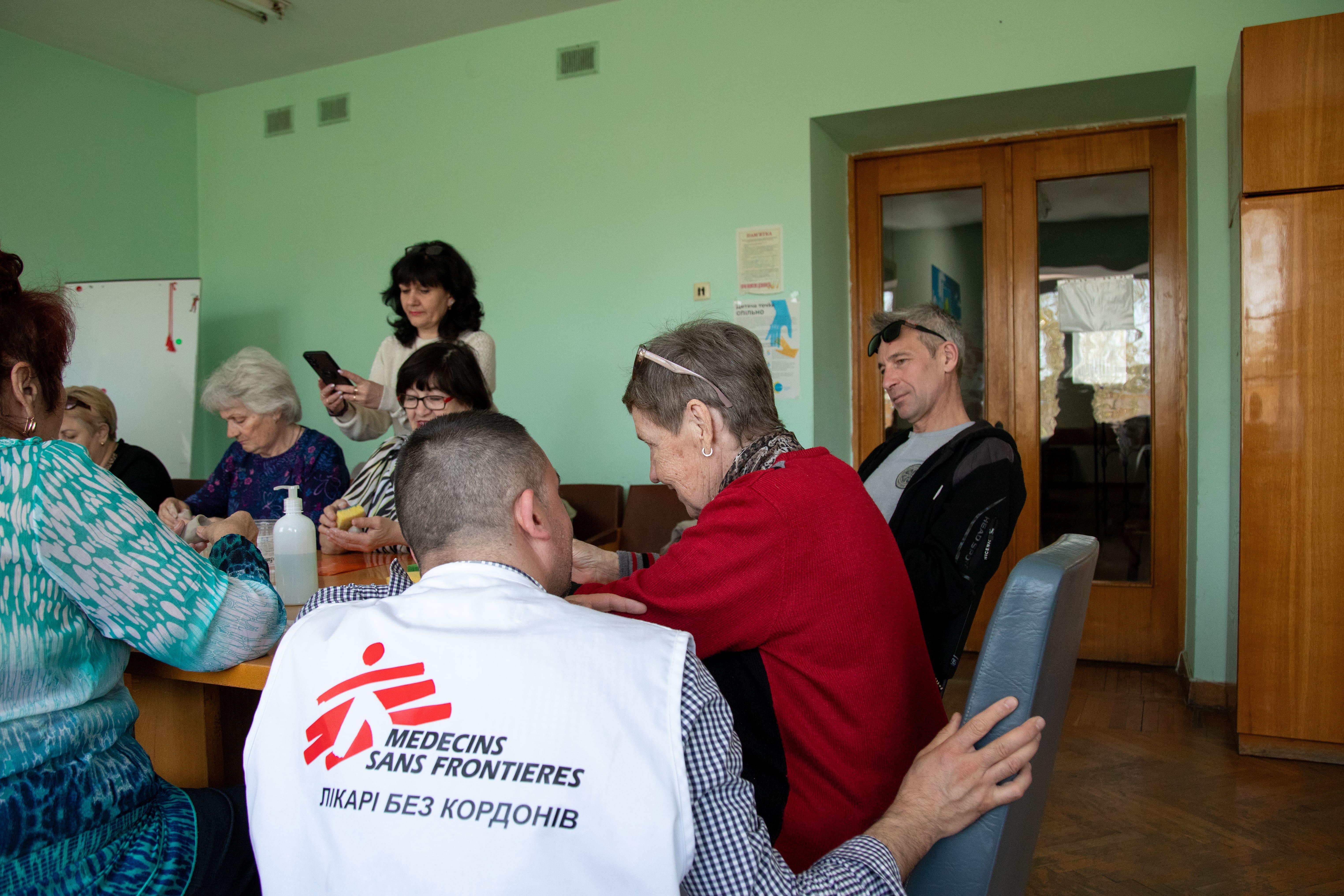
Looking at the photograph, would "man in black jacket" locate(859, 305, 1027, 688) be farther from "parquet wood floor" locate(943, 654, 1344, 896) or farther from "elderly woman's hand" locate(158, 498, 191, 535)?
"elderly woman's hand" locate(158, 498, 191, 535)

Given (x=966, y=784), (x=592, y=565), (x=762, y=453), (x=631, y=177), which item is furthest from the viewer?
(x=631, y=177)

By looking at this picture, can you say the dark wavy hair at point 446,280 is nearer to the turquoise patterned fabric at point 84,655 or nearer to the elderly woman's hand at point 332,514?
the elderly woman's hand at point 332,514

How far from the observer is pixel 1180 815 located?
2578 mm

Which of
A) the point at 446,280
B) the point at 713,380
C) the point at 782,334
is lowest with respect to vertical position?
the point at 713,380

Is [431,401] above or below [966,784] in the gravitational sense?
above

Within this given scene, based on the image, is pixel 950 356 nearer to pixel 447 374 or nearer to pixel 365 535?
pixel 447 374

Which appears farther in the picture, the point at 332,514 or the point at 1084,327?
the point at 1084,327

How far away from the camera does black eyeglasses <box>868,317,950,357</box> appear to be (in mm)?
2289

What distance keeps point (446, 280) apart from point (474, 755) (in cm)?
291

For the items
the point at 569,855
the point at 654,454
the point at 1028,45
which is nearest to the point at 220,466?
the point at 654,454

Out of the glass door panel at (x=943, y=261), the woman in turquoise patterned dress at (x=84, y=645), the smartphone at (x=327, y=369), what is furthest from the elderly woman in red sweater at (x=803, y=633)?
the glass door panel at (x=943, y=261)

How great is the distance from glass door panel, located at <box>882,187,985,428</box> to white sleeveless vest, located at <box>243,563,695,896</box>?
3.72 meters

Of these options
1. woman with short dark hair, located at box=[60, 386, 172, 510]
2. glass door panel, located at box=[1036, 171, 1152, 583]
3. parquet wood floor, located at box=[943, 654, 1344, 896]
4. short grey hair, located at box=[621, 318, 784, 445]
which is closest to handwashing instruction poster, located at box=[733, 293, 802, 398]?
glass door panel, located at box=[1036, 171, 1152, 583]

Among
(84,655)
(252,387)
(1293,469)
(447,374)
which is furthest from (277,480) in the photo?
(1293,469)
